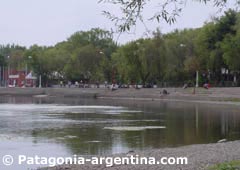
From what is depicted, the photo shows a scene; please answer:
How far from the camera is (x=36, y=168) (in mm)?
19016

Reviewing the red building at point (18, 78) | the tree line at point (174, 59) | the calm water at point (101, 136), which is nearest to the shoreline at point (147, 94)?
the tree line at point (174, 59)

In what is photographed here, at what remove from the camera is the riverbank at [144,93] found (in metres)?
81.6

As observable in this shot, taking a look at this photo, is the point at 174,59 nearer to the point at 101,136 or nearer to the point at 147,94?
the point at 147,94

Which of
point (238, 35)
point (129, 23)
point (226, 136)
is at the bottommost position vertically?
point (226, 136)

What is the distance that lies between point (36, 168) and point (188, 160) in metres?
5.23

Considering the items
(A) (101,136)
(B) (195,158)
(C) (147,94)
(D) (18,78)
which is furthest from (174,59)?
(B) (195,158)

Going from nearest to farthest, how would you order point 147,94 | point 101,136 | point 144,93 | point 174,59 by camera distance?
point 101,136, point 147,94, point 144,93, point 174,59

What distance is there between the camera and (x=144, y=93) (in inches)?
3814

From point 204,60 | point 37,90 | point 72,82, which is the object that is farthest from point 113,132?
point 72,82

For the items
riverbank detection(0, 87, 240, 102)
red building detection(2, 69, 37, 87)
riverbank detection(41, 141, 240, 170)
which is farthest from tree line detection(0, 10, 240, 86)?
riverbank detection(41, 141, 240, 170)

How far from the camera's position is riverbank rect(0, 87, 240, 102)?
81.6m

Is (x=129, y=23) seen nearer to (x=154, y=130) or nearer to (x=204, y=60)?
(x=154, y=130)

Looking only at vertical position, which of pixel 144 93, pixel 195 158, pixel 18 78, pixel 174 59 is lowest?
pixel 195 158

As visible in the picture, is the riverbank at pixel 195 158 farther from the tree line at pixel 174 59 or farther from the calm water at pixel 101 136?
the tree line at pixel 174 59
